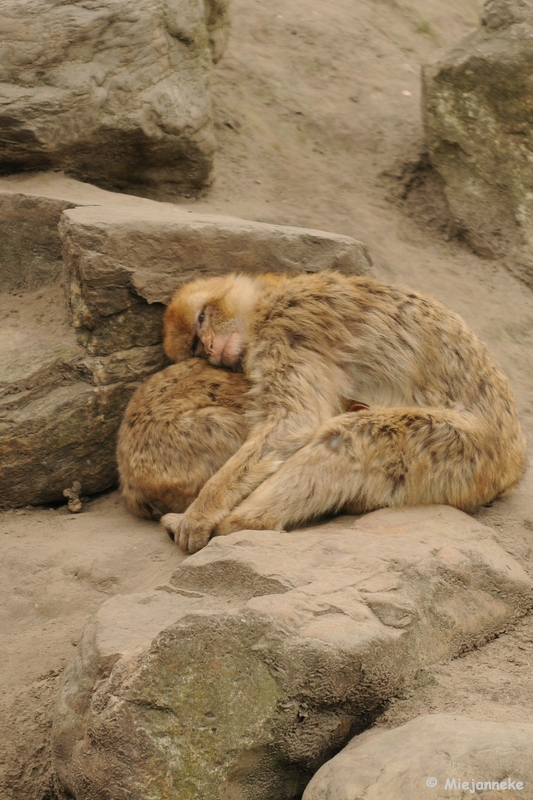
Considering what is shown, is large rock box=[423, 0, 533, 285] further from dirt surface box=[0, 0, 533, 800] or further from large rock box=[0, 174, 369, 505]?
large rock box=[0, 174, 369, 505]

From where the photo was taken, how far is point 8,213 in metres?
5.68

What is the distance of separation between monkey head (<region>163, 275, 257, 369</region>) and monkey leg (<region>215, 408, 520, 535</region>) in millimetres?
894

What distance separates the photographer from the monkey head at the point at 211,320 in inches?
198

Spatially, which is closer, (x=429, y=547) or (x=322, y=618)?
(x=322, y=618)

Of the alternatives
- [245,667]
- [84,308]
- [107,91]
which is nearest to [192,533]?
[245,667]

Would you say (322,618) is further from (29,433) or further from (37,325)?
(37,325)

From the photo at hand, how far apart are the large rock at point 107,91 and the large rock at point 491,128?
218 centimetres

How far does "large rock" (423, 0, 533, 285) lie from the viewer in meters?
7.55

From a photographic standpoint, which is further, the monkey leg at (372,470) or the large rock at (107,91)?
the large rock at (107,91)

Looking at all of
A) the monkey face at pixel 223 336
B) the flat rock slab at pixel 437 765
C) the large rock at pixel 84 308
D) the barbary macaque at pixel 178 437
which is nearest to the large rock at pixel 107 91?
the large rock at pixel 84 308

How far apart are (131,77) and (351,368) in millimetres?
3060

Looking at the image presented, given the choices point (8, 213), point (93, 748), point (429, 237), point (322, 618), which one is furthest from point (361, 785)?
A: point (429, 237)

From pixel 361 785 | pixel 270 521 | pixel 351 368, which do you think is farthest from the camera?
pixel 351 368

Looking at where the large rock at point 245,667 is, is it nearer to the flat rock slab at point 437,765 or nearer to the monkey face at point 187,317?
the flat rock slab at point 437,765
